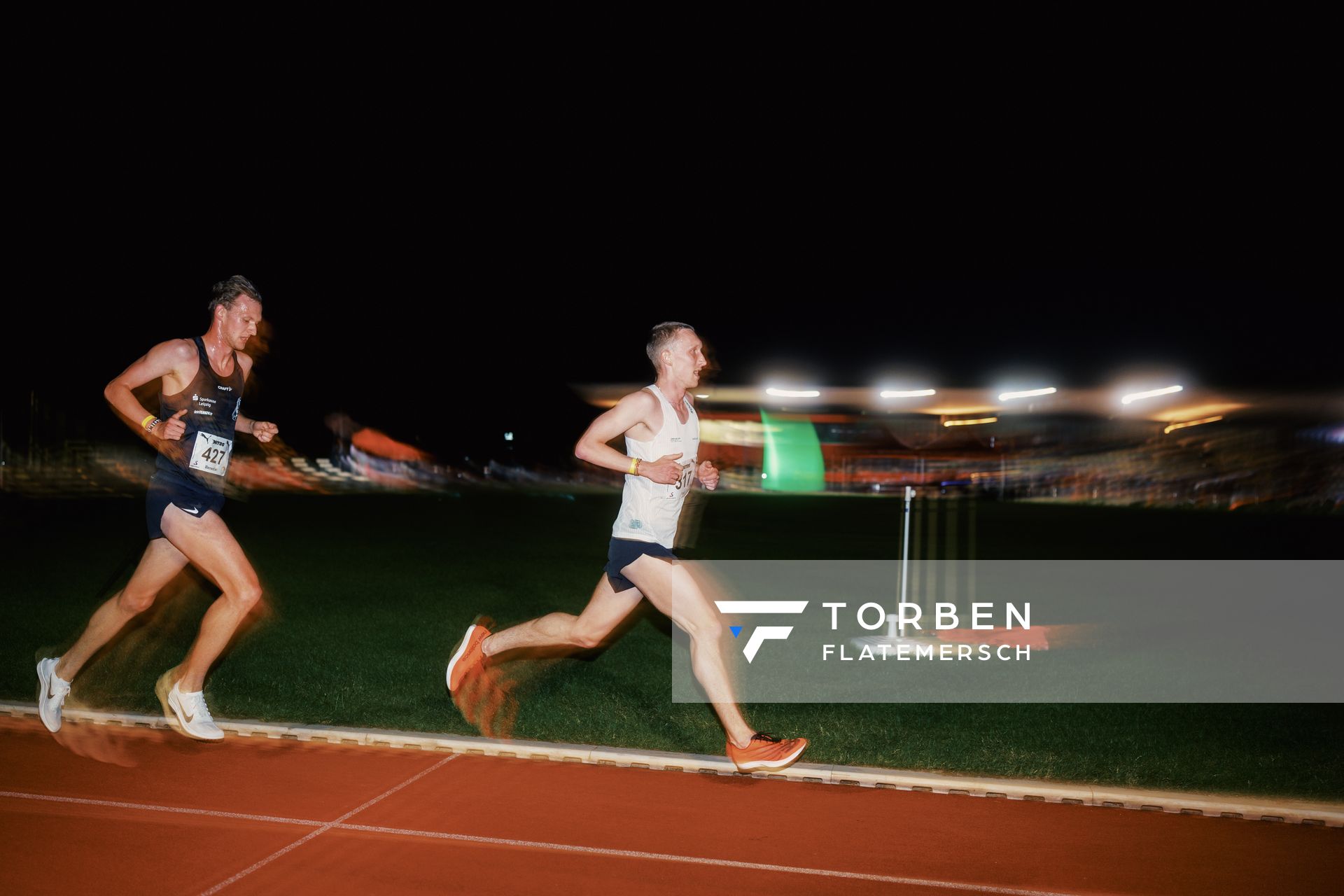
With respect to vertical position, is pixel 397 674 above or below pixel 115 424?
below

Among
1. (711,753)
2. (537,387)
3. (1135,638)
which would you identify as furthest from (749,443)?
(711,753)

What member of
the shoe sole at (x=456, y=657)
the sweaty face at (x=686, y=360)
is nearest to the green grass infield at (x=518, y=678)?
the shoe sole at (x=456, y=657)

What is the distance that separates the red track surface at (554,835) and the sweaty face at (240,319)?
208cm

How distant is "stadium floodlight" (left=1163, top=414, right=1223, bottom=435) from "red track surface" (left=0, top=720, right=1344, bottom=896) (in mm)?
44793

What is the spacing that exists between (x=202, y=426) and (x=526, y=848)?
8.70ft

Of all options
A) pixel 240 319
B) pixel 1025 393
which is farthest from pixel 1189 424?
pixel 240 319

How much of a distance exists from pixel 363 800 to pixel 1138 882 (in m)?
3.11

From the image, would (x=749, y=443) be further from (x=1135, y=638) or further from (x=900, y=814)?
(x=900, y=814)

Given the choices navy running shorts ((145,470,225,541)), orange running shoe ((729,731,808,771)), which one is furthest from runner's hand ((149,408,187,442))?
orange running shoe ((729,731,808,771))

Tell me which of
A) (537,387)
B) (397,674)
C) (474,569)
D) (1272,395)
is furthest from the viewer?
(537,387)

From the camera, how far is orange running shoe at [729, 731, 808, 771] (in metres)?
4.74

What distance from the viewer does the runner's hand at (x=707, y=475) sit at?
16.0 feet

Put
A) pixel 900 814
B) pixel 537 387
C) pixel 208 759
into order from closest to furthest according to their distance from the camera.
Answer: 1. pixel 900 814
2. pixel 208 759
3. pixel 537 387

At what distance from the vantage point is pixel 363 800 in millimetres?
4430
